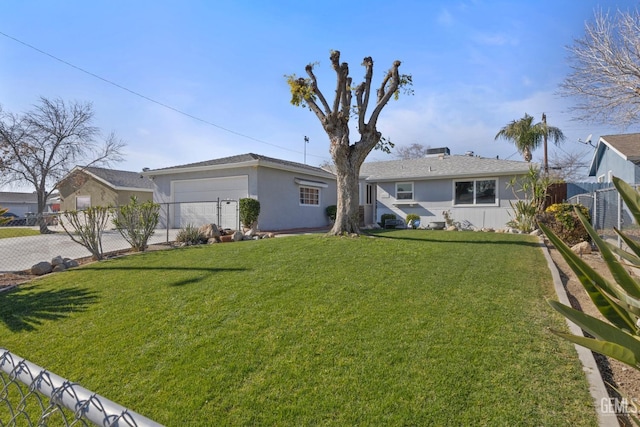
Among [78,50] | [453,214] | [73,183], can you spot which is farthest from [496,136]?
[73,183]

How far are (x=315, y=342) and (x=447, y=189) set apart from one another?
15799mm

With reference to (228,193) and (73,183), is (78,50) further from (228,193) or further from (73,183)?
(73,183)

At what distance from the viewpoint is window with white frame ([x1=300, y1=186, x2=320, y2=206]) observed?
682 inches

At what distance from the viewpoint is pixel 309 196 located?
17.9 metres

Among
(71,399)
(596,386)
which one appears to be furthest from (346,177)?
(71,399)

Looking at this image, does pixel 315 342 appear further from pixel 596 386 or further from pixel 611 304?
pixel 611 304

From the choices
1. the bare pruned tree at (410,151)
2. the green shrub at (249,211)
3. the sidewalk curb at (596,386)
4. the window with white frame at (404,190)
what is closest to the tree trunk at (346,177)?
the green shrub at (249,211)

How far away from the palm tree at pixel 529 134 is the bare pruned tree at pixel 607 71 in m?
15.0

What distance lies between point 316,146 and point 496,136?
15.8 m

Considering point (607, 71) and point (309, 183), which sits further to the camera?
point (309, 183)

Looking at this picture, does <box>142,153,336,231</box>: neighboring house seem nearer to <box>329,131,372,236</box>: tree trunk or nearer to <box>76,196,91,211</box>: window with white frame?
<box>329,131,372,236</box>: tree trunk

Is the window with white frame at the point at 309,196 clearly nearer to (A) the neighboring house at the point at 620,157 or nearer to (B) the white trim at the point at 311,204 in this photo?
(B) the white trim at the point at 311,204

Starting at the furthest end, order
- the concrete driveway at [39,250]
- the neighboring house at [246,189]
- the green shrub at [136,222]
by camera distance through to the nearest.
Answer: the neighboring house at [246,189], the green shrub at [136,222], the concrete driveway at [39,250]

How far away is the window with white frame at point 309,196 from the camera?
1731cm
